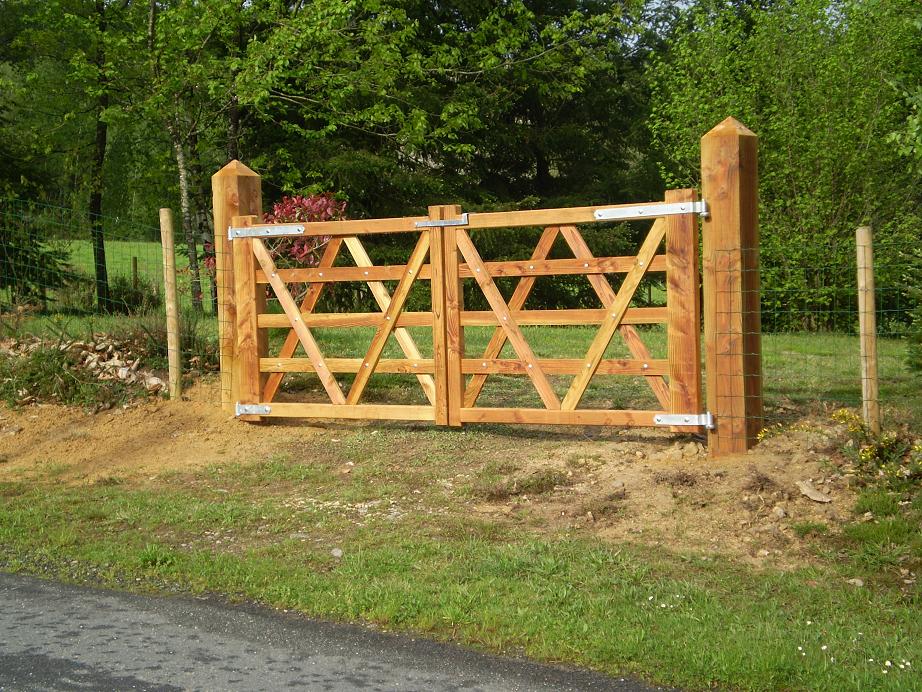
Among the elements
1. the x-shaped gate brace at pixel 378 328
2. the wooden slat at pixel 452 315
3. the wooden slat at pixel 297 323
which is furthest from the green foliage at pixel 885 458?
the wooden slat at pixel 297 323

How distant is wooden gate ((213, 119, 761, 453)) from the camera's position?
301 inches

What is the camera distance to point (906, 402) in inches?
356

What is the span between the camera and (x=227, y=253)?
9836 mm

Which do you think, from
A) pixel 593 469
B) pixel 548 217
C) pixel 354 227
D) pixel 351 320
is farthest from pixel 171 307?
pixel 593 469

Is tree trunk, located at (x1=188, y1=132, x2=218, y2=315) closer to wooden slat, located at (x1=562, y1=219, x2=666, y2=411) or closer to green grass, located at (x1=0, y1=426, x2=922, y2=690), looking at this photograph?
wooden slat, located at (x1=562, y1=219, x2=666, y2=411)

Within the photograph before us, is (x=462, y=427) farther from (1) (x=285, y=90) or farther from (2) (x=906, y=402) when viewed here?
(1) (x=285, y=90)

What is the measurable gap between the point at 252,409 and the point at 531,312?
2850 mm

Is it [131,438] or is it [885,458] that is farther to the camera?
[131,438]

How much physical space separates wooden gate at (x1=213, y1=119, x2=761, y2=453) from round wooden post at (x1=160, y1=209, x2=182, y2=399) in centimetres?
55

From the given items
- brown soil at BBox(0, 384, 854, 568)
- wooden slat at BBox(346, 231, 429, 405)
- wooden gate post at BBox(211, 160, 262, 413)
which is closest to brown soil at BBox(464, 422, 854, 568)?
brown soil at BBox(0, 384, 854, 568)

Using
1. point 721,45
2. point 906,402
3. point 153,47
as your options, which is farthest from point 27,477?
point 721,45

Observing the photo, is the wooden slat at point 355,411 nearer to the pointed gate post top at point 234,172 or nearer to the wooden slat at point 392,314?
the wooden slat at point 392,314

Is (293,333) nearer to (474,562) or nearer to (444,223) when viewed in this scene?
(444,223)

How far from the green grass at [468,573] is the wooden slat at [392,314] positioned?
125cm
